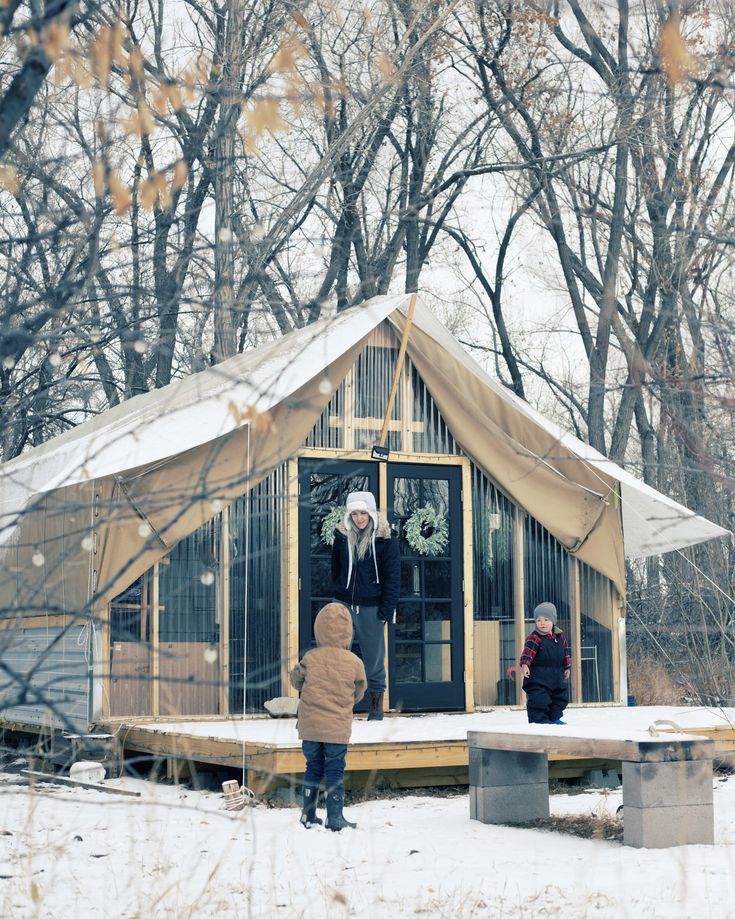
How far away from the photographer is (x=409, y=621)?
31.2 ft

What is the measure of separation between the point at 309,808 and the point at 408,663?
334cm

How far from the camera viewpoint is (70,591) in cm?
872

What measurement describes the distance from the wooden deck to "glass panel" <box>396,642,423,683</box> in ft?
1.44

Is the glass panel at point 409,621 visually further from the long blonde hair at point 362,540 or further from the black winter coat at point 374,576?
the long blonde hair at point 362,540

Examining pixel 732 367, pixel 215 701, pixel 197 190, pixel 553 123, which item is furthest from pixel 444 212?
pixel 732 367

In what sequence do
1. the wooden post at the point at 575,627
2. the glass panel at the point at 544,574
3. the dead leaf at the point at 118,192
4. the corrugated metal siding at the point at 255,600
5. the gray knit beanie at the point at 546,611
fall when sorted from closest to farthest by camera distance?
the dead leaf at the point at 118,192, the gray knit beanie at the point at 546,611, the corrugated metal siding at the point at 255,600, the glass panel at the point at 544,574, the wooden post at the point at 575,627

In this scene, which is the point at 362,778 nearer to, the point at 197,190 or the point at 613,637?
the point at 613,637

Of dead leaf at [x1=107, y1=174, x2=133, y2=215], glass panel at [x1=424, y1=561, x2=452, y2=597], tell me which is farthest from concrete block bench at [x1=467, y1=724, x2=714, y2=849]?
dead leaf at [x1=107, y1=174, x2=133, y2=215]

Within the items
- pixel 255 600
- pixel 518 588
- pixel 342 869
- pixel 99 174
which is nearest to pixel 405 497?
pixel 518 588

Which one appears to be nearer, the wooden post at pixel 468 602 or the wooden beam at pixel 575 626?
the wooden post at pixel 468 602

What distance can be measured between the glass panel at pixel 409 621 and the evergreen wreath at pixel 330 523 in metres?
0.75

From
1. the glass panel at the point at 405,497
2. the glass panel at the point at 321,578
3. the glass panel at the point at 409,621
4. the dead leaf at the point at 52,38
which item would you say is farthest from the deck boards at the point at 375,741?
the dead leaf at the point at 52,38

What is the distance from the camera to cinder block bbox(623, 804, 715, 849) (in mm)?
5719

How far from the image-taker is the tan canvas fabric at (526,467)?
32.1 ft
